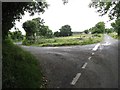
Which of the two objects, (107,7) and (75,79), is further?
(107,7)

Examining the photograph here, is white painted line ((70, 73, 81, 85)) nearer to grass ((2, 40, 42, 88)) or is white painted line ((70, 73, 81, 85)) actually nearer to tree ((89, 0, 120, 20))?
grass ((2, 40, 42, 88))

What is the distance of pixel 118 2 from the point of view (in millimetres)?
23156

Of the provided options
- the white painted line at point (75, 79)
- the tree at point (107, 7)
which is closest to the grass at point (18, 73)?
the white painted line at point (75, 79)

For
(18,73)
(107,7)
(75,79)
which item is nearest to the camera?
(18,73)

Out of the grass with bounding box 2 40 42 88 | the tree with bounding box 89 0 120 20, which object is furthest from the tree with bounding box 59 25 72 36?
the grass with bounding box 2 40 42 88

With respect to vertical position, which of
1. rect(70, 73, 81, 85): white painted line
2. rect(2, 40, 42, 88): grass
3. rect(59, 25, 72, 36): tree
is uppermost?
rect(59, 25, 72, 36): tree

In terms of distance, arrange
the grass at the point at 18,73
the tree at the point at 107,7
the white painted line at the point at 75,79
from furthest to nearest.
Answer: the tree at the point at 107,7
the white painted line at the point at 75,79
the grass at the point at 18,73

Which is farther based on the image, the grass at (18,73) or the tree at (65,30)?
the tree at (65,30)

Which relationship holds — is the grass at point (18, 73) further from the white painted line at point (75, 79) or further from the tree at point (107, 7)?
the tree at point (107, 7)

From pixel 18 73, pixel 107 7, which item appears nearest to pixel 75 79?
pixel 18 73

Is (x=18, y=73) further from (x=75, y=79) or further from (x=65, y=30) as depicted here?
(x=65, y=30)

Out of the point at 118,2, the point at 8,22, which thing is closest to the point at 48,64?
the point at 8,22

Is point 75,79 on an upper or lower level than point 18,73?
lower

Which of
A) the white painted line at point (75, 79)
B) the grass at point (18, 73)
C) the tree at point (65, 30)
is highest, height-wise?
the tree at point (65, 30)
